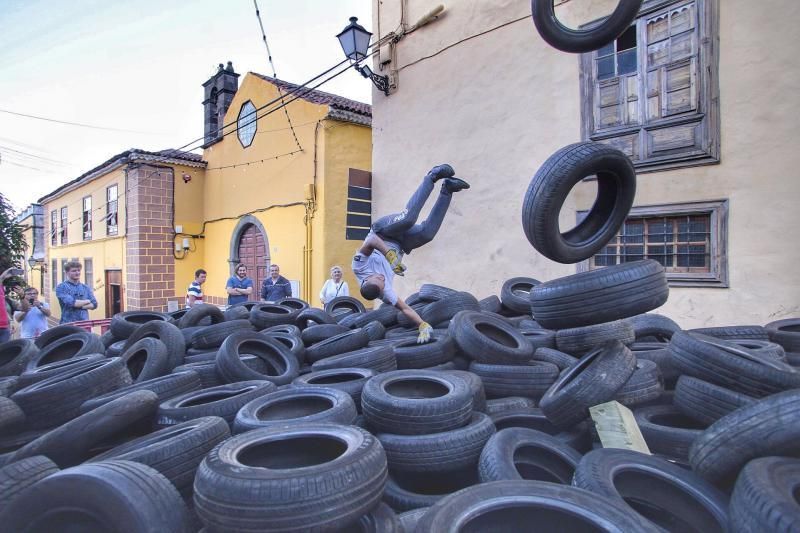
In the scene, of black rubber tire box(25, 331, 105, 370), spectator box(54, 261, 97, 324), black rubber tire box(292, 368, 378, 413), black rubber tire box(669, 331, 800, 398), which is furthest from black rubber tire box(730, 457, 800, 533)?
spectator box(54, 261, 97, 324)

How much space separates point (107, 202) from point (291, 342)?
1804 cm

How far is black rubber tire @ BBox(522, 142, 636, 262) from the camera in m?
3.14

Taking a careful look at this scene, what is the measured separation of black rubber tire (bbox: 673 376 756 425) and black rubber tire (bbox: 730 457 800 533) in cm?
83

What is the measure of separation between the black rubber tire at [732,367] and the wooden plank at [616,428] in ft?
2.26

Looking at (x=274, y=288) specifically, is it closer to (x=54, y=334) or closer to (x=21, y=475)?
(x=54, y=334)

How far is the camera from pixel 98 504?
5.67 feet

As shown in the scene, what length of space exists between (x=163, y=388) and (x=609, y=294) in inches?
134

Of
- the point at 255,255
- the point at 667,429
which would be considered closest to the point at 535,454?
the point at 667,429

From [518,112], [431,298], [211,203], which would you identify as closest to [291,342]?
[431,298]

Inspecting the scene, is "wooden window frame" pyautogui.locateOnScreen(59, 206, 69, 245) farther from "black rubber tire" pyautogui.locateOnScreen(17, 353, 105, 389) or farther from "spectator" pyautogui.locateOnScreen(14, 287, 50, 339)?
"black rubber tire" pyautogui.locateOnScreen(17, 353, 105, 389)

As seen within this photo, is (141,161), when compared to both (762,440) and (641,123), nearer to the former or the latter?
(641,123)

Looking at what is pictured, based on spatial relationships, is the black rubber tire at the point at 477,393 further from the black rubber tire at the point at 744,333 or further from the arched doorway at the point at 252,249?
the arched doorway at the point at 252,249

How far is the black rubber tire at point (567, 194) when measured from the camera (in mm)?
3141

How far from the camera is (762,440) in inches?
78.2
